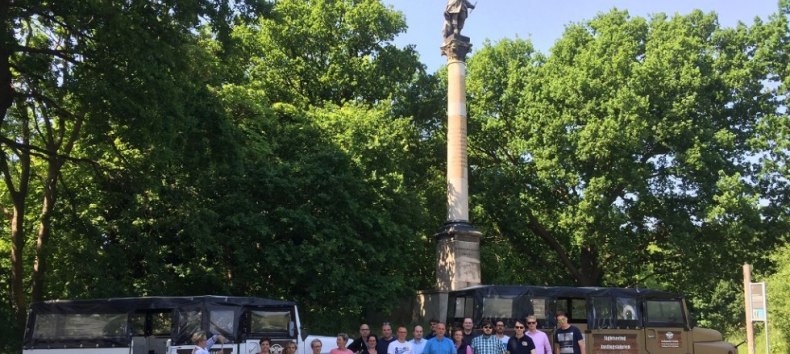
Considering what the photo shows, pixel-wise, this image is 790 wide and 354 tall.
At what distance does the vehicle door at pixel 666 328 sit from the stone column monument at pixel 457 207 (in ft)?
31.0

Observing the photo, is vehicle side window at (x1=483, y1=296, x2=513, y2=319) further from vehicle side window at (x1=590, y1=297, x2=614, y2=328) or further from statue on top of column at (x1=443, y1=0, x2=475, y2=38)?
statue on top of column at (x1=443, y1=0, x2=475, y2=38)

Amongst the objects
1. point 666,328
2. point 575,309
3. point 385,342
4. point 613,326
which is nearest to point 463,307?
point 575,309

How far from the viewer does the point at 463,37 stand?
28.3 meters

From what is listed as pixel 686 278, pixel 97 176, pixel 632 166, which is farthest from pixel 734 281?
pixel 97 176

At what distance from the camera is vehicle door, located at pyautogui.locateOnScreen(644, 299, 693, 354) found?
16.9m

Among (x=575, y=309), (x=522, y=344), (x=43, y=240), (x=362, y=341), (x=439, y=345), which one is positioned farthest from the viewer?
(x=43, y=240)

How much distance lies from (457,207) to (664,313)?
34.8 feet

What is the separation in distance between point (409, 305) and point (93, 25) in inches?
684

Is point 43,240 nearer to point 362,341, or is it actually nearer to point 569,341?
point 362,341

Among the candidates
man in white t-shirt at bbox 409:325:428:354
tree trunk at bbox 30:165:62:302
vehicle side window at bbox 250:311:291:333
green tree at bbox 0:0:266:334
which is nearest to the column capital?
green tree at bbox 0:0:266:334

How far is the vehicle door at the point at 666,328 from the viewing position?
16.9 m

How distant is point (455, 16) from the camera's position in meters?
28.7

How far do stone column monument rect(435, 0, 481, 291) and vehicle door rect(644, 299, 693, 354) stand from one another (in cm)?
946

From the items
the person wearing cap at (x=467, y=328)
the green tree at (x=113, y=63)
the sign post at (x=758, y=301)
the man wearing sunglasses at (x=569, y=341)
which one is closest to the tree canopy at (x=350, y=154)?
the green tree at (x=113, y=63)
